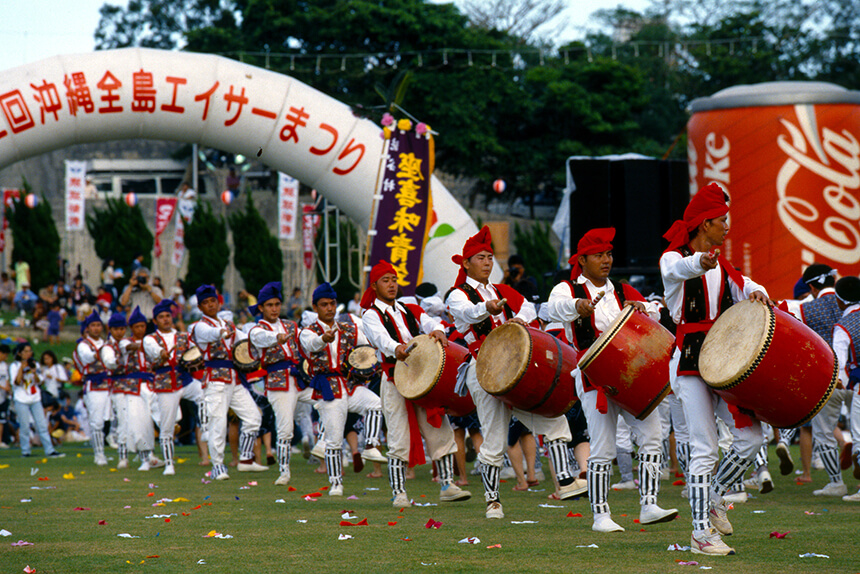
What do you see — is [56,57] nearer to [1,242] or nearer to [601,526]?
[601,526]

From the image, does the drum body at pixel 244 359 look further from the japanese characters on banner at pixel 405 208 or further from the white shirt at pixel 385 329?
the japanese characters on banner at pixel 405 208

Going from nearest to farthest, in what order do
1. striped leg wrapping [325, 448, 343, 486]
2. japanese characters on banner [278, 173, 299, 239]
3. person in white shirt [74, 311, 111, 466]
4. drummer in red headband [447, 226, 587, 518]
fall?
drummer in red headband [447, 226, 587, 518] → striped leg wrapping [325, 448, 343, 486] → person in white shirt [74, 311, 111, 466] → japanese characters on banner [278, 173, 299, 239]

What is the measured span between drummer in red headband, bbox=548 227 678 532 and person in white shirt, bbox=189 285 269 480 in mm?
5431

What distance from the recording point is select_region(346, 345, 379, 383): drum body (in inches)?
392

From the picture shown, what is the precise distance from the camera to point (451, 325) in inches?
383

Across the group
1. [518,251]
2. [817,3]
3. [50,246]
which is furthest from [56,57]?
[817,3]

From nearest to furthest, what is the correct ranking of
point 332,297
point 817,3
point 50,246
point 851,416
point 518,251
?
point 851,416 < point 332,297 < point 50,246 < point 518,251 < point 817,3

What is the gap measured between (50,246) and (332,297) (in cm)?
2419


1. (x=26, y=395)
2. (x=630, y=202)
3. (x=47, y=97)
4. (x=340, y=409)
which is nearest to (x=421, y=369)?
(x=340, y=409)

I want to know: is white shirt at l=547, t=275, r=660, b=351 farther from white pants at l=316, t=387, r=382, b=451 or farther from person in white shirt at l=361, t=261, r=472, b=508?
white pants at l=316, t=387, r=382, b=451

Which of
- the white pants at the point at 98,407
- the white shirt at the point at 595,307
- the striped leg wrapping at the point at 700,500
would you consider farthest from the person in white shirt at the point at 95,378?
the striped leg wrapping at the point at 700,500

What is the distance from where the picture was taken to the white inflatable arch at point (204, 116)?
572 inches

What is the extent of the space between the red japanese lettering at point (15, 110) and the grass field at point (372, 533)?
6071 mm

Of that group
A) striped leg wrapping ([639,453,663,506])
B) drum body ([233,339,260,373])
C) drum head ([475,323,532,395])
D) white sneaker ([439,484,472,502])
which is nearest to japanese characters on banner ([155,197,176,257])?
drum body ([233,339,260,373])
